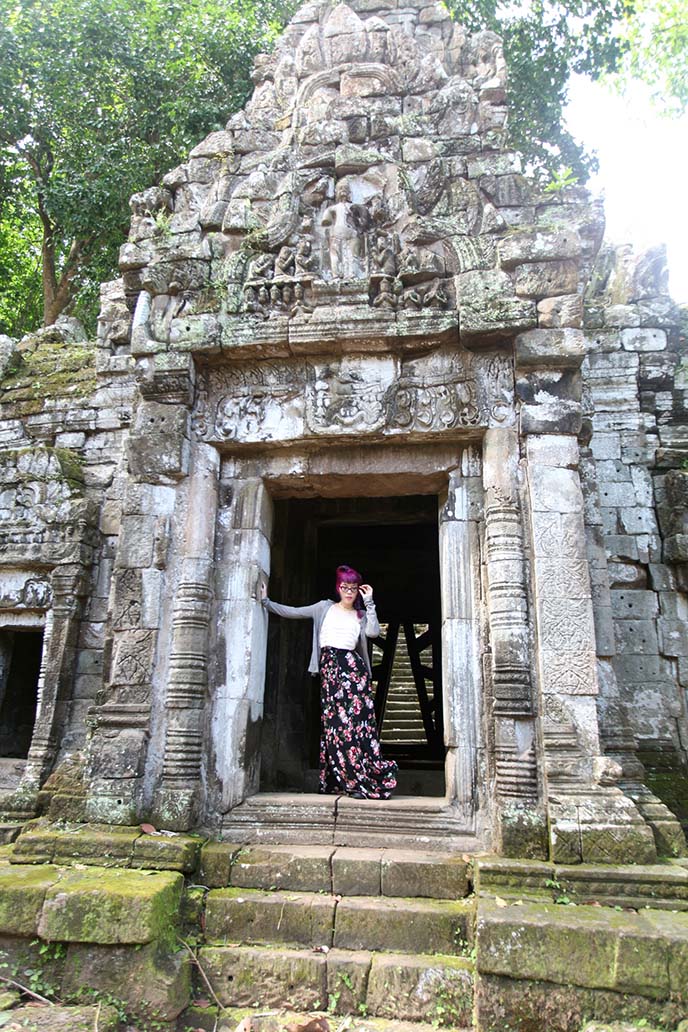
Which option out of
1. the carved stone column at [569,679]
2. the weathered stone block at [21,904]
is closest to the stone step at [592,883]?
the carved stone column at [569,679]

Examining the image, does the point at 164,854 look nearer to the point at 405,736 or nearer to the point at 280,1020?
the point at 280,1020

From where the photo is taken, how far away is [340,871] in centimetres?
478

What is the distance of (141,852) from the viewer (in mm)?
4797

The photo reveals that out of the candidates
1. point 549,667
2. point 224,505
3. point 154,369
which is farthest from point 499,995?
point 154,369

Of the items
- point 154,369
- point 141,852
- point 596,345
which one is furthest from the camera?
point 596,345

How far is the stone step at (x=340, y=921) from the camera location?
4398 mm

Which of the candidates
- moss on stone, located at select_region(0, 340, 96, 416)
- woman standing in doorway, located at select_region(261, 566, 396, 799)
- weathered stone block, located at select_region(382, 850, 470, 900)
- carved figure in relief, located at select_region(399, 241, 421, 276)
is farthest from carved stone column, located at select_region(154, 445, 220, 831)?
moss on stone, located at select_region(0, 340, 96, 416)

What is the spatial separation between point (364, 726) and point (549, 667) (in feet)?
5.98

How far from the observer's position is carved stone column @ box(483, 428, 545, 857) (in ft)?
15.4

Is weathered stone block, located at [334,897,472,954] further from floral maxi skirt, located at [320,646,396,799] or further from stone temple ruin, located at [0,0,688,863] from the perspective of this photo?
floral maxi skirt, located at [320,646,396,799]

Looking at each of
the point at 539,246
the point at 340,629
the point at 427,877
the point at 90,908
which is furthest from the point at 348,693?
the point at 539,246

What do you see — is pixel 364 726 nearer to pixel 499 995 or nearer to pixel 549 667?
pixel 549 667

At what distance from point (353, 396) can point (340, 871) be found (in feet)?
11.5

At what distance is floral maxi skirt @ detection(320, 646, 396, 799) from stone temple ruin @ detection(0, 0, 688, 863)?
0.43m
